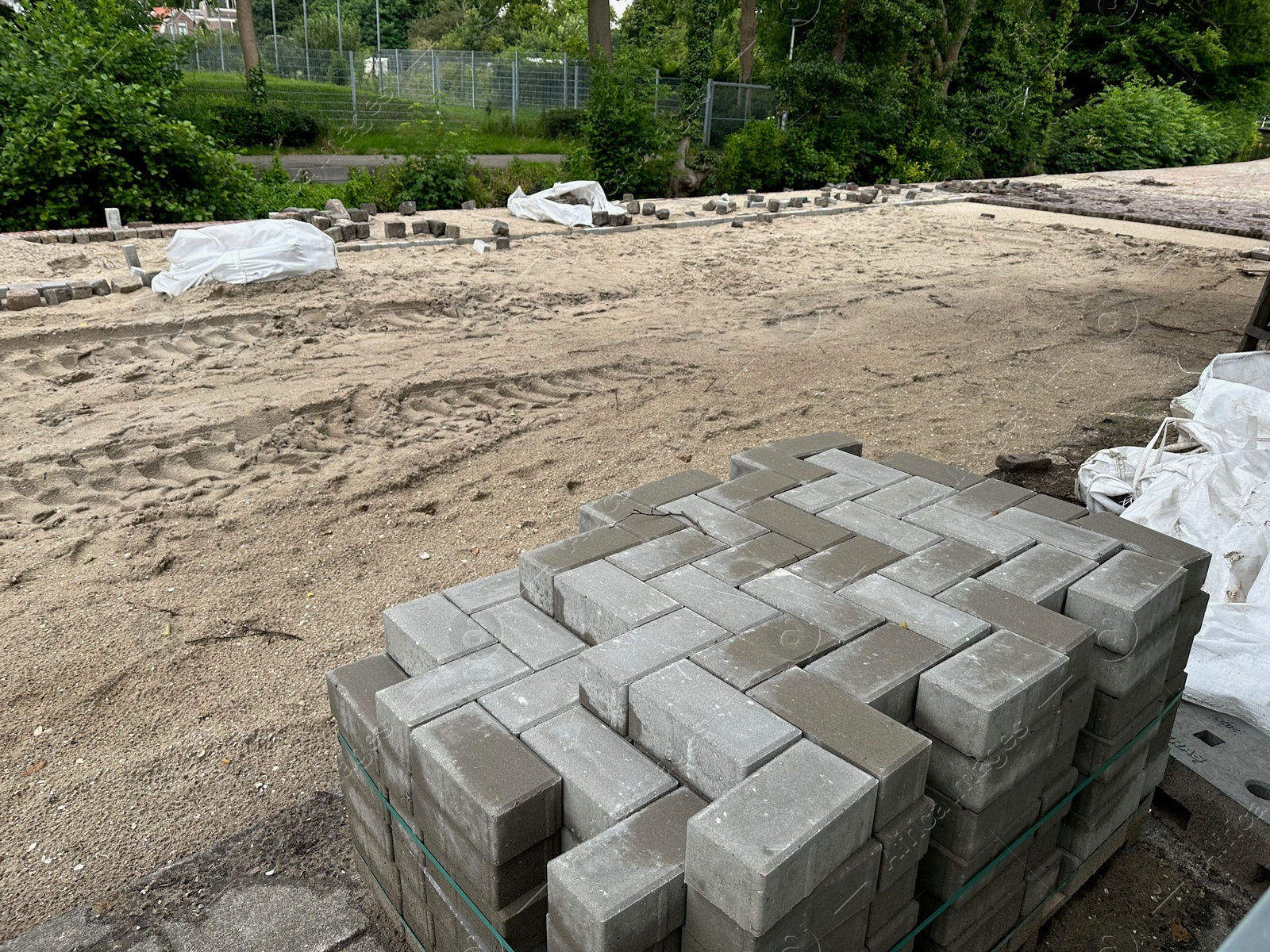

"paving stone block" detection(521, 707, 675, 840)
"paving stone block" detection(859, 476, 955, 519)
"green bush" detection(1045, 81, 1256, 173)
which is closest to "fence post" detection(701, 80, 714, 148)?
"green bush" detection(1045, 81, 1256, 173)

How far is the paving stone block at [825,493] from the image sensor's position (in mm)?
3156

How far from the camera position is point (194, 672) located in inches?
151

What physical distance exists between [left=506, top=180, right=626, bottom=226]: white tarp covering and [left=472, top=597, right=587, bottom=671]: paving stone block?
Result: 37.0ft

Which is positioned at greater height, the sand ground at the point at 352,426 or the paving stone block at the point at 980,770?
the paving stone block at the point at 980,770

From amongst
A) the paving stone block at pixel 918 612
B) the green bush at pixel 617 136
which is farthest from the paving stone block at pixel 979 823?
the green bush at pixel 617 136

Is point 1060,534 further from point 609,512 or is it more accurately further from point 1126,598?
point 609,512

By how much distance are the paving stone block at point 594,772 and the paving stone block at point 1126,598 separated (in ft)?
4.24

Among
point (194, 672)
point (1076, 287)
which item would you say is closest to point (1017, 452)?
point (194, 672)

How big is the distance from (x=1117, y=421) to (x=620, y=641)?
5764 mm

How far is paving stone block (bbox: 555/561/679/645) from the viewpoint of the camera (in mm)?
2486

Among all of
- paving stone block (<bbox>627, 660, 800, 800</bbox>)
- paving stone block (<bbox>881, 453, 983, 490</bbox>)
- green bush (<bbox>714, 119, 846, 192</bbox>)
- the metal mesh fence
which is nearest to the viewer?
paving stone block (<bbox>627, 660, 800, 800</bbox>)

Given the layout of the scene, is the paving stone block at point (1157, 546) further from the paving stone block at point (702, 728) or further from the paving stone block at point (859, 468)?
the paving stone block at point (702, 728)

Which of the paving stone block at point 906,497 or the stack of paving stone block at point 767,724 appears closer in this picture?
the stack of paving stone block at point 767,724

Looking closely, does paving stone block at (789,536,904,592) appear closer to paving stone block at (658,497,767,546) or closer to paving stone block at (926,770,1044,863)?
paving stone block at (658,497,767,546)
